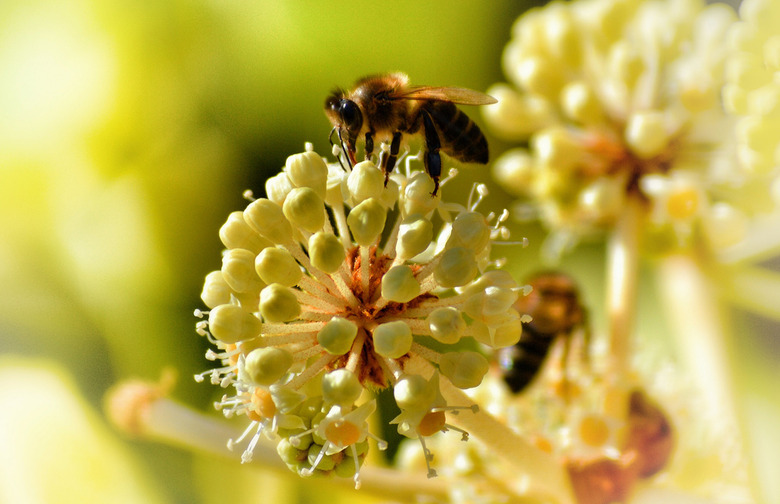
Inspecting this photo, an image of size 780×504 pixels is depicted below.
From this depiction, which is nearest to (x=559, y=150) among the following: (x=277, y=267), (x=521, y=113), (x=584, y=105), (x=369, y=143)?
(x=584, y=105)

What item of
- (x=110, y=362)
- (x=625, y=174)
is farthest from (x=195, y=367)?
(x=625, y=174)

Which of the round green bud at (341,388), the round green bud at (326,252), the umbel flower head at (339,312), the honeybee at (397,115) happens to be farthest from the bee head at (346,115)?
the round green bud at (341,388)

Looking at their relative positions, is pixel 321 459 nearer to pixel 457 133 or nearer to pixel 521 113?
pixel 457 133

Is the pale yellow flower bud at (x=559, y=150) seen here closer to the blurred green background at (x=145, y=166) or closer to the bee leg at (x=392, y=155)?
the bee leg at (x=392, y=155)

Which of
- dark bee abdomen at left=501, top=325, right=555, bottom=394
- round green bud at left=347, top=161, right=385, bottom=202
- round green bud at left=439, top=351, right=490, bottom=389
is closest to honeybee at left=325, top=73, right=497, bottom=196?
round green bud at left=347, top=161, right=385, bottom=202

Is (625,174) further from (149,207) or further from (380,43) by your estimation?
(149,207)

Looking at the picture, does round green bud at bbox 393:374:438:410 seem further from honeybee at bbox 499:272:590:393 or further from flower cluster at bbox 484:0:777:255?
flower cluster at bbox 484:0:777:255
